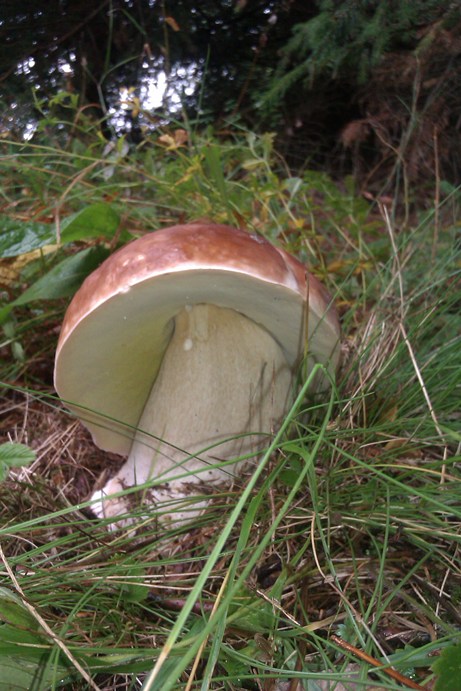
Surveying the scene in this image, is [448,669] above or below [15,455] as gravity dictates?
below

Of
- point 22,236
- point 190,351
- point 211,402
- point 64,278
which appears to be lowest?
point 211,402

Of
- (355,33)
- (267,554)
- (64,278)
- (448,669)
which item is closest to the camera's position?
(448,669)

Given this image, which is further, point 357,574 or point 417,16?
point 417,16

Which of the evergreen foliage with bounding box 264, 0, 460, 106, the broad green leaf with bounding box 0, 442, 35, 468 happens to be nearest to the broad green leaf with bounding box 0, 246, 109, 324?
the broad green leaf with bounding box 0, 442, 35, 468

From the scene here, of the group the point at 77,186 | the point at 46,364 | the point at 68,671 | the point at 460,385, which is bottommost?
the point at 460,385

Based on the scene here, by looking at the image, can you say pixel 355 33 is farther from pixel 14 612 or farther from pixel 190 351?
pixel 14 612

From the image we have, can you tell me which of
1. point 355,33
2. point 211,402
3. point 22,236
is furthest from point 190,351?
point 355,33

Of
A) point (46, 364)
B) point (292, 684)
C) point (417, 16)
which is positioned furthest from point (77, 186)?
point (292, 684)

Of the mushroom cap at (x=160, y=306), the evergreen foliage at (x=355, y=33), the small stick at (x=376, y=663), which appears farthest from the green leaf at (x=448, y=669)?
the evergreen foliage at (x=355, y=33)

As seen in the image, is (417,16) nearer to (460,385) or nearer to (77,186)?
(77,186)
